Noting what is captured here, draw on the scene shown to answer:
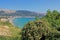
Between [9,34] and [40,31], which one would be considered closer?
[40,31]

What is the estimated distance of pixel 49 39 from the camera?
1066cm

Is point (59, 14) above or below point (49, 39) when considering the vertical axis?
above

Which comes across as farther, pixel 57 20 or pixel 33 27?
pixel 57 20

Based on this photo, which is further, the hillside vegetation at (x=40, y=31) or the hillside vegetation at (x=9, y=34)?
the hillside vegetation at (x=9, y=34)

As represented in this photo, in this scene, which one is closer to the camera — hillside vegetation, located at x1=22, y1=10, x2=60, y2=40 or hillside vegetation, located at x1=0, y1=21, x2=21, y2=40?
hillside vegetation, located at x1=22, y1=10, x2=60, y2=40

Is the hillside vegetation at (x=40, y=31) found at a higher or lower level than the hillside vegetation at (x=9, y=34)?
higher

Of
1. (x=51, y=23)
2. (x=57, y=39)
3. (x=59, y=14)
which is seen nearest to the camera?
(x=57, y=39)

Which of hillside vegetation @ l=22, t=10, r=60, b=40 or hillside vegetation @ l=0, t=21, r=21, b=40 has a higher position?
hillside vegetation @ l=22, t=10, r=60, b=40

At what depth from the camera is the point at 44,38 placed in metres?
10.8

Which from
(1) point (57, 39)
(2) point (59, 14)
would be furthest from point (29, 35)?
(2) point (59, 14)

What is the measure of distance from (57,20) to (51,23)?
38 centimetres

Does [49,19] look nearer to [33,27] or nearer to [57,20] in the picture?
[57,20]

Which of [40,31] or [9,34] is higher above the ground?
[40,31]

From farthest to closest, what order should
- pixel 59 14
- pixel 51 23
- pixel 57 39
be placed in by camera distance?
pixel 59 14 < pixel 51 23 < pixel 57 39
